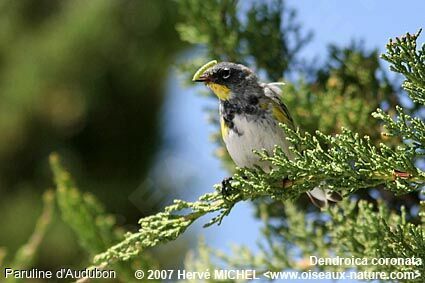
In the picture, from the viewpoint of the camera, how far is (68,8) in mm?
5949

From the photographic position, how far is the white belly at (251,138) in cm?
247

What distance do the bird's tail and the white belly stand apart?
0.74ft

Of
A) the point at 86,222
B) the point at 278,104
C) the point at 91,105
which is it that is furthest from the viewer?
the point at 91,105

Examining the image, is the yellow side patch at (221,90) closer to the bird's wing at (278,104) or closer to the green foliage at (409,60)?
the bird's wing at (278,104)

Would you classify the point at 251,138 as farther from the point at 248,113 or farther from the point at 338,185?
the point at 338,185

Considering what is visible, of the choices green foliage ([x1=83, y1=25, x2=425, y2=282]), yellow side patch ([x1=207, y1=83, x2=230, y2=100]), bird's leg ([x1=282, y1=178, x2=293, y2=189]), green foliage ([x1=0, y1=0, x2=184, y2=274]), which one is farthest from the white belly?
green foliage ([x1=0, y1=0, x2=184, y2=274])

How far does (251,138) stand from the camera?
8.06 feet

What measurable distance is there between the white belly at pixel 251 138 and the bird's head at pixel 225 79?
138 millimetres

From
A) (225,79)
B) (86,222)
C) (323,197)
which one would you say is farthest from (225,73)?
(86,222)

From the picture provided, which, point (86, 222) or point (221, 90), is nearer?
point (86, 222)

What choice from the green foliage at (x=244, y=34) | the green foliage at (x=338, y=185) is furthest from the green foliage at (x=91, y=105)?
the green foliage at (x=338, y=185)

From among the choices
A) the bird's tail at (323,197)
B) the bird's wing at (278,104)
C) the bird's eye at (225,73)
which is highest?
the bird's eye at (225,73)

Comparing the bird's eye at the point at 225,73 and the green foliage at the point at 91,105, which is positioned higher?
the green foliage at the point at 91,105

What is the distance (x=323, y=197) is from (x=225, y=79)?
523 millimetres
